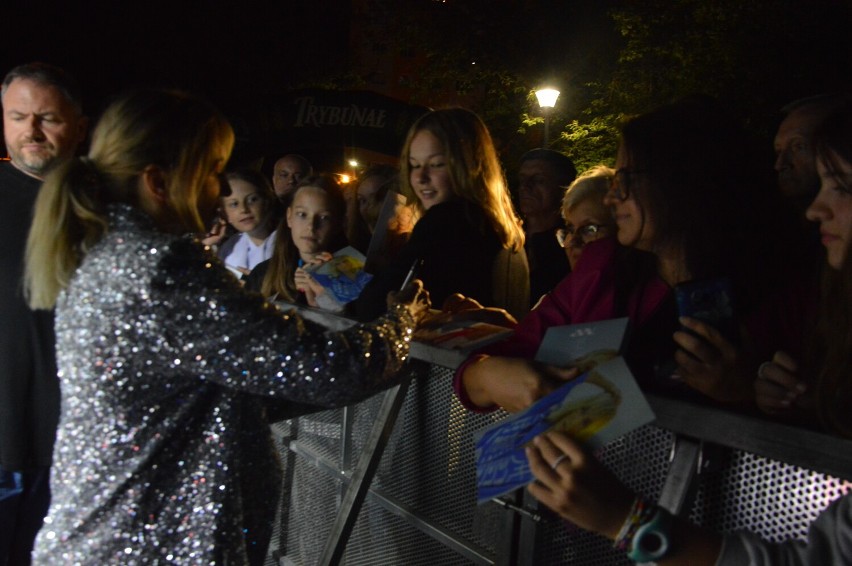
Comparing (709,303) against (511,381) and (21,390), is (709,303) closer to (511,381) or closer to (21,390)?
(511,381)

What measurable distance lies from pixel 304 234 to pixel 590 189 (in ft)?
5.23

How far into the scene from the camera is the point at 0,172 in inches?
129

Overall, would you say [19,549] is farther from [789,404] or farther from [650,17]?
[650,17]

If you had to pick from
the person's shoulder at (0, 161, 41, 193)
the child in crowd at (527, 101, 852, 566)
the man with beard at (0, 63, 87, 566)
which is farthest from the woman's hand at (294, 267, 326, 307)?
the child in crowd at (527, 101, 852, 566)

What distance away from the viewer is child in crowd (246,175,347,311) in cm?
432

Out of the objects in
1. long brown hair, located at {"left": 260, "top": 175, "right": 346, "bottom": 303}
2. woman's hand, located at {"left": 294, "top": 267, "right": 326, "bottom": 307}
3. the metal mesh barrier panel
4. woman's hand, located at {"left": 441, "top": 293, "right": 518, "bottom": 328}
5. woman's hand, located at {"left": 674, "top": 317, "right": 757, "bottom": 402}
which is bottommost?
the metal mesh barrier panel

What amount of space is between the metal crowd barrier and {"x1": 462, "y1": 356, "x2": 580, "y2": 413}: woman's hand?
5.9 inches

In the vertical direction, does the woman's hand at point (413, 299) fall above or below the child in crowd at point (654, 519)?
above

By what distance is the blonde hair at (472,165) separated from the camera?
3152 mm

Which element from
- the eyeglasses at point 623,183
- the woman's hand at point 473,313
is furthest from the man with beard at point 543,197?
the eyeglasses at point 623,183

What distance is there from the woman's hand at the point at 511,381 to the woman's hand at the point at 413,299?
12.5 inches

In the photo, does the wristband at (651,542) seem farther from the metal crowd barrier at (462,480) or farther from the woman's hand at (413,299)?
the woman's hand at (413,299)

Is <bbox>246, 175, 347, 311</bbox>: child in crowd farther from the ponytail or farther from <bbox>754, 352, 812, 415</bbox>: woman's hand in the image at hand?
<bbox>754, 352, 812, 415</bbox>: woman's hand

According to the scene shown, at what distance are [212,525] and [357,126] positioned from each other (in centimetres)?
872
